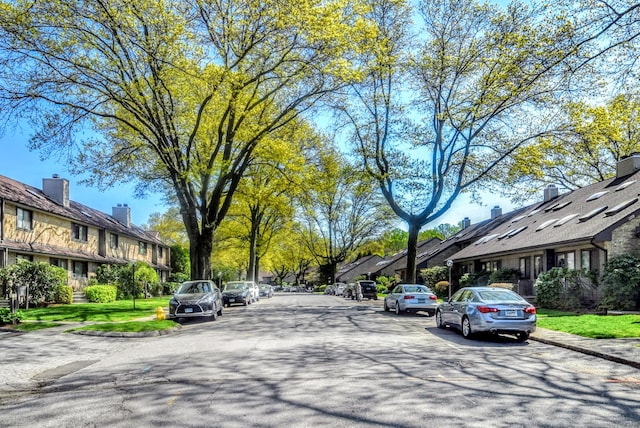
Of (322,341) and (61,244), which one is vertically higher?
(61,244)

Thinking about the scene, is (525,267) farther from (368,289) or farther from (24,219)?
(24,219)

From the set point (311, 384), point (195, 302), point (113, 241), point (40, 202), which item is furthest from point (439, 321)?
point (113, 241)

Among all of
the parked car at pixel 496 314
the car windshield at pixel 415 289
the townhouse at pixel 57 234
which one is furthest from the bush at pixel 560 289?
the townhouse at pixel 57 234

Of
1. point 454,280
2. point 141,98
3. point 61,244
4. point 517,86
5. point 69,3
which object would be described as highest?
point 69,3

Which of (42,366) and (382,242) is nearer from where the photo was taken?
(42,366)

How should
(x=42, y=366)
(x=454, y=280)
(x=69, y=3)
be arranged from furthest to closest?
(x=454, y=280) → (x=69, y=3) → (x=42, y=366)

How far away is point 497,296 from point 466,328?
1236 millimetres

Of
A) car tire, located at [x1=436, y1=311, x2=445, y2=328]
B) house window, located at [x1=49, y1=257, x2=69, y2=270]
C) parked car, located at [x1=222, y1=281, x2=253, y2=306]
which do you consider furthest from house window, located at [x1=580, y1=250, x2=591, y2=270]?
house window, located at [x1=49, y1=257, x2=69, y2=270]

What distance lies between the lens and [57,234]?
3362cm

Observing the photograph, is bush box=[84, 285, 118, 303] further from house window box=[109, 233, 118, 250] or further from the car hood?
the car hood

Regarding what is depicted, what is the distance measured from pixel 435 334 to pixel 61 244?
26.9 meters

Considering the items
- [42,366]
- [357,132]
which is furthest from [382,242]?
[42,366]

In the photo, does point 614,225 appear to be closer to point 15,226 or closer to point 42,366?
point 42,366

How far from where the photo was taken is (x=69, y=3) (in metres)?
19.7
